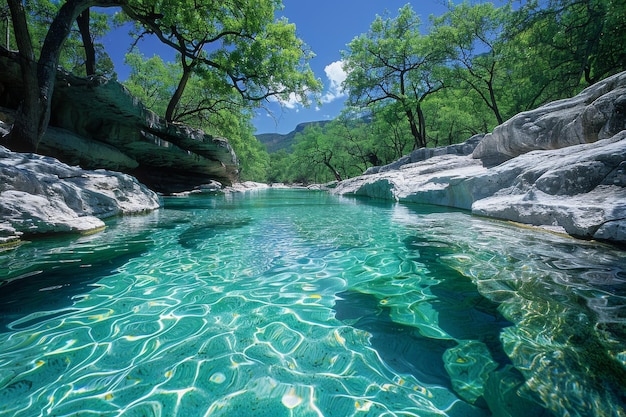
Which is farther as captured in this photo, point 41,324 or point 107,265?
point 107,265

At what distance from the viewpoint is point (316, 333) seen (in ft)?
6.69

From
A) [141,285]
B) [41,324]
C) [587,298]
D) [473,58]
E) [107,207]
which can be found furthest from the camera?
[473,58]

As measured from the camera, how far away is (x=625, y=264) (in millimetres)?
3068

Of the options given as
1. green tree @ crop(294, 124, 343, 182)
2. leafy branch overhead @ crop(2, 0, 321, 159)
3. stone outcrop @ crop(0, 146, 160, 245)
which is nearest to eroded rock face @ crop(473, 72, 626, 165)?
leafy branch overhead @ crop(2, 0, 321, 159)

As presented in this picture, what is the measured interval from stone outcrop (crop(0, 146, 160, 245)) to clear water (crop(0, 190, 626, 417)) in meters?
0.61

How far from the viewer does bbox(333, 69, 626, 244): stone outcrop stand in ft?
13.7

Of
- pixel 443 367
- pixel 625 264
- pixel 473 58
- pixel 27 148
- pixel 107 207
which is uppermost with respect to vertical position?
pixel 473 58

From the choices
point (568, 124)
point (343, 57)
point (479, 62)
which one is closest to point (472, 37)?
point (479, 62)

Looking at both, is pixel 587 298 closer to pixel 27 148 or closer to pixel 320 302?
pixel 320 302

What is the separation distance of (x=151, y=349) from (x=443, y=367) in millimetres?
2000

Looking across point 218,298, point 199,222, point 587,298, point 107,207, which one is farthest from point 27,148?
point 587,298

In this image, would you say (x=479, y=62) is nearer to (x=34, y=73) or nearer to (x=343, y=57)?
(x=343, y=57)

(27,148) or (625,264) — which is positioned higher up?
(27,148)

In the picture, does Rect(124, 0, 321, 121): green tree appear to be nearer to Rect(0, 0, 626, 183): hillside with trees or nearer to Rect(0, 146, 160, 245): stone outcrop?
Rect(0, 0, 626, 183): hillside with trees
